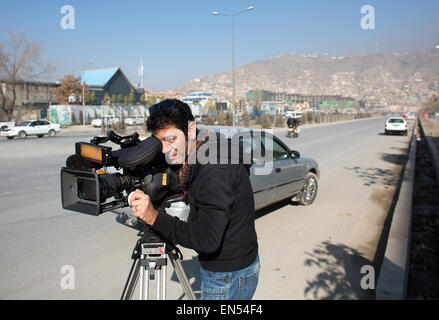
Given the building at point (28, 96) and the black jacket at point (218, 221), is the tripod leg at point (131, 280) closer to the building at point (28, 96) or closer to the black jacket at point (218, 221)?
the black jacket at point (218, 221)

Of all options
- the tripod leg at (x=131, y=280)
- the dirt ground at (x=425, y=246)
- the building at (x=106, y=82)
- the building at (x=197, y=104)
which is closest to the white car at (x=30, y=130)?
the building at (x=197, y=104)

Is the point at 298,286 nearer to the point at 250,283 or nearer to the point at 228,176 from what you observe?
the point at 250,283

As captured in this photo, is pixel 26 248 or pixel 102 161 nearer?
pixel 102 161

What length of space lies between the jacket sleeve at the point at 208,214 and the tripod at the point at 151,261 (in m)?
0.28

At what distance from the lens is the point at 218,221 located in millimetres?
1709

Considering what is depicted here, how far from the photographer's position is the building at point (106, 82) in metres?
58.8

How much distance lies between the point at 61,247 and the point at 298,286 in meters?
3.08

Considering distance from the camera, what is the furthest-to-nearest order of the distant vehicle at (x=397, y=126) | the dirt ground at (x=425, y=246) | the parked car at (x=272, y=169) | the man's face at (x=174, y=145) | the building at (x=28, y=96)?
the building at (x=28, y=96)
the distant vehicle at (x=397, y=126)
the parked car at (x=272, y=169)
the dirt ground at (x=425, y=246)
the man's face at (x=174, y=145)

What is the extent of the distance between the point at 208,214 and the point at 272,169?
14.2 ft
